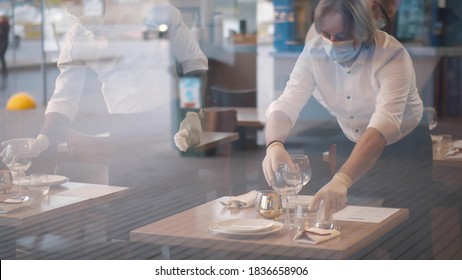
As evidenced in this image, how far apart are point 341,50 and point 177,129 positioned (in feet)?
2.60

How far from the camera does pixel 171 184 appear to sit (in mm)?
3400

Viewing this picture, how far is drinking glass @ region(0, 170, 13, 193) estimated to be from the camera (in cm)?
315

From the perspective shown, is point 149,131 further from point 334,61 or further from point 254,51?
point 334,61

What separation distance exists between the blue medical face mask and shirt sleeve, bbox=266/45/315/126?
97 mm

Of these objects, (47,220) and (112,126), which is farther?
(112,126)

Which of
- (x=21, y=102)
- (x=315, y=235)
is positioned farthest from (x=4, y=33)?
(x=315, y=235)

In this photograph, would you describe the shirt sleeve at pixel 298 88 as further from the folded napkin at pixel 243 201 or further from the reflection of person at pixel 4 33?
the reflection of person at pixel 4 33

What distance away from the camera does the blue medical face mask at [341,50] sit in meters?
2.79

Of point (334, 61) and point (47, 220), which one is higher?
point (334, 61)

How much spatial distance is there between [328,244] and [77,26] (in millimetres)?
1424

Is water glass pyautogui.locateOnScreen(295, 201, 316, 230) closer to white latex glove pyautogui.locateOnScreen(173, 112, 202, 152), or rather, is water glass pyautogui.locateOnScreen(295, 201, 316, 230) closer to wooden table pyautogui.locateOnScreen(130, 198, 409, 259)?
wooden table pyautogui.locateOnScreen(130, 198, 409, 259)

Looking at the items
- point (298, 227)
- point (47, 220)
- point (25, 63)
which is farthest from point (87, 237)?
point (298, 227)

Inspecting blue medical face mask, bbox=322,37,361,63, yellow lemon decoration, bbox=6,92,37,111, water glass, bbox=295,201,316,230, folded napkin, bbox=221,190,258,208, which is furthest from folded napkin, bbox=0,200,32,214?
blue medical face mask, bbox=322,37,361,63

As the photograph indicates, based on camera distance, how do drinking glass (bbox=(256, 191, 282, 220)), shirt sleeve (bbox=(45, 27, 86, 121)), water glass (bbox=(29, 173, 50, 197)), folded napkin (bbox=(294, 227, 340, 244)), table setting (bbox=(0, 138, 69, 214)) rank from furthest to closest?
shirt sleeve (bbox=(45, 27, 86, 121)) → water glass (bbox=(29, 173, 50, 197)) → table setting (bbox=(0, 138, 69, 214)) → drinking glass (bbox=(256, 191, 282, 220)) → folded napkin (bbox=(294, 227, 340, 244))
